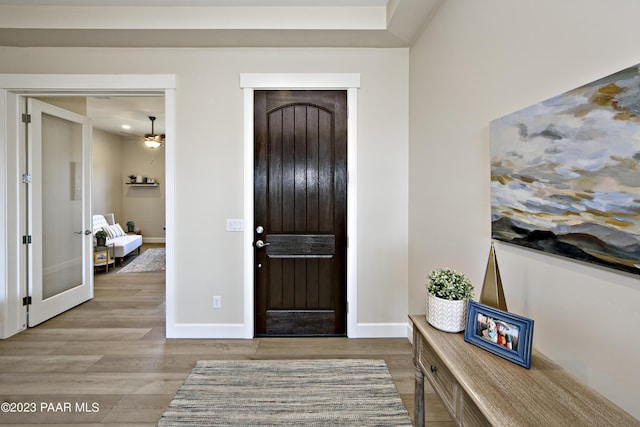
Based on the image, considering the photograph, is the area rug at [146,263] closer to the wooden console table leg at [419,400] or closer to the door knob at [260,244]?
the door knob at [260,244]

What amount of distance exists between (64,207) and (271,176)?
8.40 ft

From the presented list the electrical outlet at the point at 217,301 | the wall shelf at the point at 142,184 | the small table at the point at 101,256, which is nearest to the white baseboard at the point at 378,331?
the electrical outlet at the point at 217,301

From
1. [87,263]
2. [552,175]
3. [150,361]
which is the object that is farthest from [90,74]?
[552,175]

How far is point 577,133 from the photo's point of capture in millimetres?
1035

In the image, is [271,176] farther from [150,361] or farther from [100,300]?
[100,300]

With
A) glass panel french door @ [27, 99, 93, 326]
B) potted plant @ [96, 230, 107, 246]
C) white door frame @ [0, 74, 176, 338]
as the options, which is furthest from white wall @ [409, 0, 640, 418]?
potted plant @ [96, 230, 107, 246]

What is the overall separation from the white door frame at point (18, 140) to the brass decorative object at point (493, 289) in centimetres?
255

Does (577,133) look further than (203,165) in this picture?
No

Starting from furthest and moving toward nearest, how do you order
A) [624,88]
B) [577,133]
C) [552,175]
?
[552,175] < [577,133] < [624,88]

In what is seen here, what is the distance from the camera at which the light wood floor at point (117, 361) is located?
6.18ft

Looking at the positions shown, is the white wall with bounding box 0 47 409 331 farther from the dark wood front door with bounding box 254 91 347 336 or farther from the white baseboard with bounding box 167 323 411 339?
the dark wood front door with bounding box 254 91 347 336

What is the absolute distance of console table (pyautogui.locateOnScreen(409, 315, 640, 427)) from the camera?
85 cm

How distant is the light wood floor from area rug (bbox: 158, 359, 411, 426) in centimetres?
11

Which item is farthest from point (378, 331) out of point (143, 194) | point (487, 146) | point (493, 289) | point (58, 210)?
point (143, 194)
